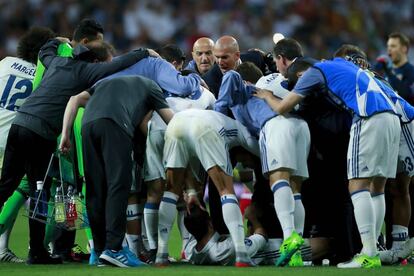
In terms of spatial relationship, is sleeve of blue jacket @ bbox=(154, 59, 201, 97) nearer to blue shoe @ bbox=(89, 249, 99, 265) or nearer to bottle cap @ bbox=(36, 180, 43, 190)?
bottle cap @ bbox=(36, 180, 43, 190)

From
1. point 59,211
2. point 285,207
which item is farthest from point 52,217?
point 285,207

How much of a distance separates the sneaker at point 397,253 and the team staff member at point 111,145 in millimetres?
2135

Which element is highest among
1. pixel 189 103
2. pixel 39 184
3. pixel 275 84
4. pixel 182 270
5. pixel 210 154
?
pixel 275 84

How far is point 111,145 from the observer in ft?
26.8

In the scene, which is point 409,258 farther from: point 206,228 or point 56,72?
point 56,72

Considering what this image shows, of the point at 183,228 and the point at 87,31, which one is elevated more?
the point at 87,31

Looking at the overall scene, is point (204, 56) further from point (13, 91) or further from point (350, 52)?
point (13, 91)

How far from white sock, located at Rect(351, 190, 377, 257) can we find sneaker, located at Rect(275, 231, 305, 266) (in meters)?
0.50

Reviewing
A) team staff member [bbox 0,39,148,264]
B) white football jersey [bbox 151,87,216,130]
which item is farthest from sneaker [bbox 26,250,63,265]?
white football jersey [bbox 151,87,216,130]

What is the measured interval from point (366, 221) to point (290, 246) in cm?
65

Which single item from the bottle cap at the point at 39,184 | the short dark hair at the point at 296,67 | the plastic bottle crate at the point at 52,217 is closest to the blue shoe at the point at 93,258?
the plastic bottle crate at the point at 52,217

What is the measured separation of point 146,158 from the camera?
8867 millimetres

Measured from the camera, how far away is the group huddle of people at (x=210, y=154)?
Answer: 325 inches

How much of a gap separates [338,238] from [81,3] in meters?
11.3
